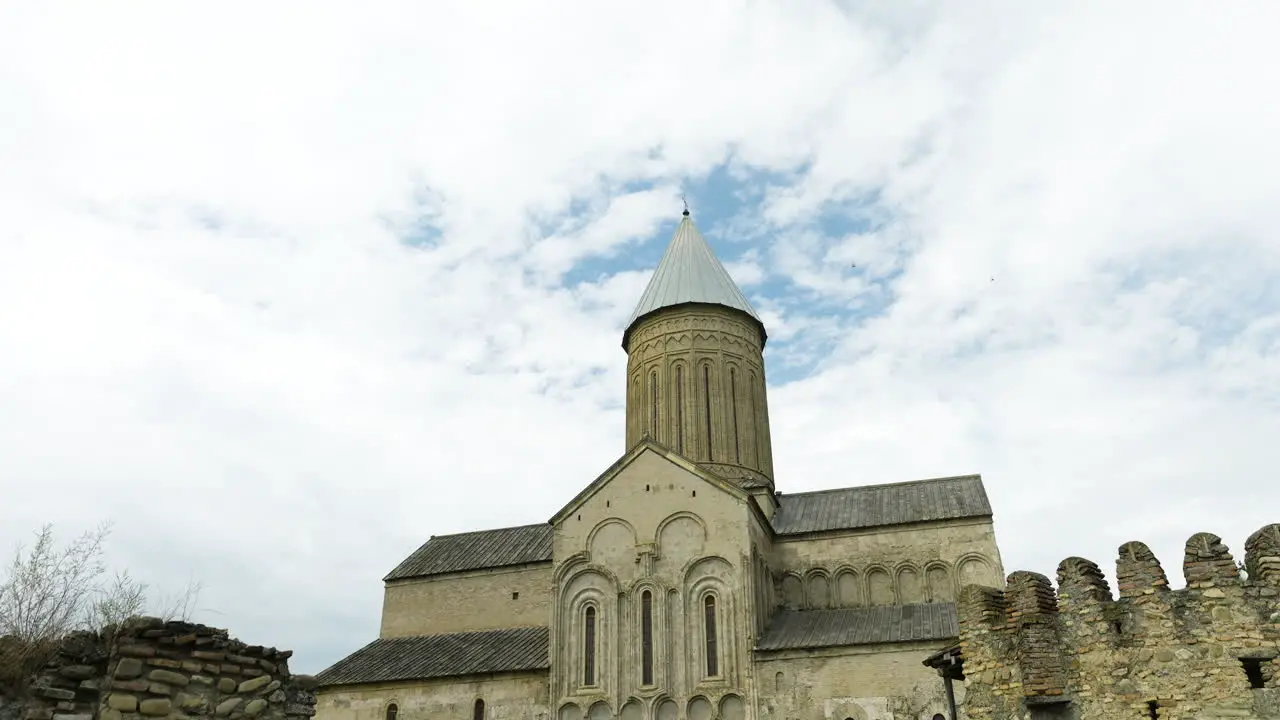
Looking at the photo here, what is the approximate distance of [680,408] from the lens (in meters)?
23.9

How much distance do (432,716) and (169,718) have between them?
14.4 m

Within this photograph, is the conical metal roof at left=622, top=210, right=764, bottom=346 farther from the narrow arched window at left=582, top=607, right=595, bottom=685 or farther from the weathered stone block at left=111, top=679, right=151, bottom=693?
the weathered stone block at left=111, top=679, right=151, bottom=693

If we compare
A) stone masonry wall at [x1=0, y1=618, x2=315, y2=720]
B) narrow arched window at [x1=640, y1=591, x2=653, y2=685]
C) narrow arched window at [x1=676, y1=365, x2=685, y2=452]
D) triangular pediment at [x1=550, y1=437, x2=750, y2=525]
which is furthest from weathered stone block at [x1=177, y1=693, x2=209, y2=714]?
narrow arched window at [x1=676, y1=365, x2=685, y2=452]

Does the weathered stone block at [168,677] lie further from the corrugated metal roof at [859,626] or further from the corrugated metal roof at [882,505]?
the corrugated metal roof at [882,505]

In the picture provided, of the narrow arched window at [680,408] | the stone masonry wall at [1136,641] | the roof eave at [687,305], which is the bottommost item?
the stone masonry wall at [1136,641]

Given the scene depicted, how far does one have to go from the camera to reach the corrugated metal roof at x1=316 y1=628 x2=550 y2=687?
19656mm

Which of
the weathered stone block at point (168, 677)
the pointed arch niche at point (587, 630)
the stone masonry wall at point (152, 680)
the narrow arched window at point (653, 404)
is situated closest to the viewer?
the stone masonry wall at point (152, 680)

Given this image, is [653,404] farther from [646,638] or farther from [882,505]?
[646,638]

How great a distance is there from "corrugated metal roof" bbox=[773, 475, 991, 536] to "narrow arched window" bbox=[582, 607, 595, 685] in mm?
4931

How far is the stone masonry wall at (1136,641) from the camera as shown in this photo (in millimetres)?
7539

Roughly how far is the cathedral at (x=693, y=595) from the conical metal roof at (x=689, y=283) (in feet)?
3.77

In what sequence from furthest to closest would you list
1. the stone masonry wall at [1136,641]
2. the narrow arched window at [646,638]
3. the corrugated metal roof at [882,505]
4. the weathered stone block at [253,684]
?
the corrugated metal roof at [882,505] → the narrow arched window at [646,638] → the stone masonry wall at [1136,641] → the weathered stone block at [253,684]

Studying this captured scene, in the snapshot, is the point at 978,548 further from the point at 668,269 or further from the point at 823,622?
the point at 668,269

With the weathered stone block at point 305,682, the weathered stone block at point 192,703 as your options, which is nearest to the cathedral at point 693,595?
the weathered stone block at point 305,682
